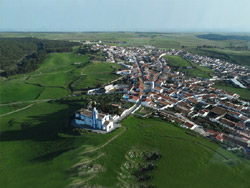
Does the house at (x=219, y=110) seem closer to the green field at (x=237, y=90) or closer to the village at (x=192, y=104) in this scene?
the village at (x=192, y=104)

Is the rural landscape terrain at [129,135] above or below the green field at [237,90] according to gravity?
above

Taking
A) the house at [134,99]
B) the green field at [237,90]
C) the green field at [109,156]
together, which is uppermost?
the house at [134,99]

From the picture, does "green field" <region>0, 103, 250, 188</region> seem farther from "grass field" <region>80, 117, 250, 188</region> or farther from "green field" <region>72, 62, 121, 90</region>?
"green field" <region>72, 62, 121, 90</region>

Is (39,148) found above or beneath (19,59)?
beneath

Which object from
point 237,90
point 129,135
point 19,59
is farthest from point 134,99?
point 19,59

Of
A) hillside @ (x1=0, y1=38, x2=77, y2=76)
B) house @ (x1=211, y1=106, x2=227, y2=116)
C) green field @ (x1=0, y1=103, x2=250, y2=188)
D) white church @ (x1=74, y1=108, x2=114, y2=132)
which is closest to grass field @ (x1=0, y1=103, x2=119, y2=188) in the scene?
green field @ (x1=0, y1=103, x2=250, y2=188)

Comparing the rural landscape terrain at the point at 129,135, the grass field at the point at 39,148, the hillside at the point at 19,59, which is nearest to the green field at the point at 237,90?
the rural landscape terrain at the point at 129,135

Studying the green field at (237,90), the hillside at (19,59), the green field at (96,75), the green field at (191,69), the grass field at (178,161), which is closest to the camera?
the grass field at (178,161)

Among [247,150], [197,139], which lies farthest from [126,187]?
[247,150]

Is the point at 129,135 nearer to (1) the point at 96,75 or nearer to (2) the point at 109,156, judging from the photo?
(2) the point at 109,156
